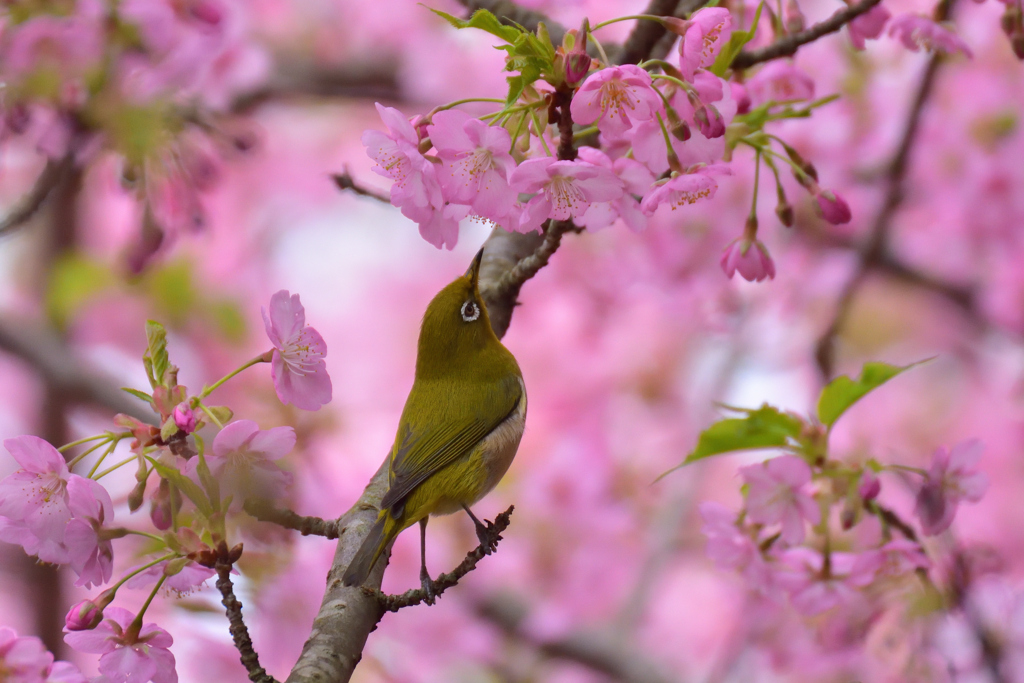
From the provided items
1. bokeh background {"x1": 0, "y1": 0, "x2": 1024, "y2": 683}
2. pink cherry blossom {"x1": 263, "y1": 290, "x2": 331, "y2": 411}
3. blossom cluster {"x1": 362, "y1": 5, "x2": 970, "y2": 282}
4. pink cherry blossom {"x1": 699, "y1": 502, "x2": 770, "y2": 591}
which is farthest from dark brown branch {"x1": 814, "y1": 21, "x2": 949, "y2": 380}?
pink cherry blossom {"x1": 263, "y1": 290, "x2": 331, "y2": 411}

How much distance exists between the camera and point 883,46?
5.58 m

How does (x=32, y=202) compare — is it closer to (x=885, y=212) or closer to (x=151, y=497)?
(x=151, y=497)

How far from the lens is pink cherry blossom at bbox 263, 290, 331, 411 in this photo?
1.91m

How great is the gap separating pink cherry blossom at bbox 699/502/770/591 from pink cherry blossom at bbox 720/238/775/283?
80 cm

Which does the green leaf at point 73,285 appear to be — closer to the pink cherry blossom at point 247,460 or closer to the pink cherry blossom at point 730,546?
the pink cherry blossom at point 247,460

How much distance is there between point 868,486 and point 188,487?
1.72 meters

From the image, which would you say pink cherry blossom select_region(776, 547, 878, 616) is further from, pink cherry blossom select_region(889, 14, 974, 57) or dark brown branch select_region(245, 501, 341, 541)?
pink cherry blossom select_region(889, 14, 974, 57)

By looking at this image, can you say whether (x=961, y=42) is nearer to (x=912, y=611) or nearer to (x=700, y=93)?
(x=700, y=93)

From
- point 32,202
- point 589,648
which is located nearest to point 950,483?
point 589,648

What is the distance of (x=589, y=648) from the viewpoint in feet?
16.2

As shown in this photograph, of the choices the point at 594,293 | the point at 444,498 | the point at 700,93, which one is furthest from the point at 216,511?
the point at 594,293

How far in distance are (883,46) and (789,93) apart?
3.40m

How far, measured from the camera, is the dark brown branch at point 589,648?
15.3 feet

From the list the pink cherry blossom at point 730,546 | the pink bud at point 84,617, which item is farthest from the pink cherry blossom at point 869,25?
the pink bud at point 84,617
